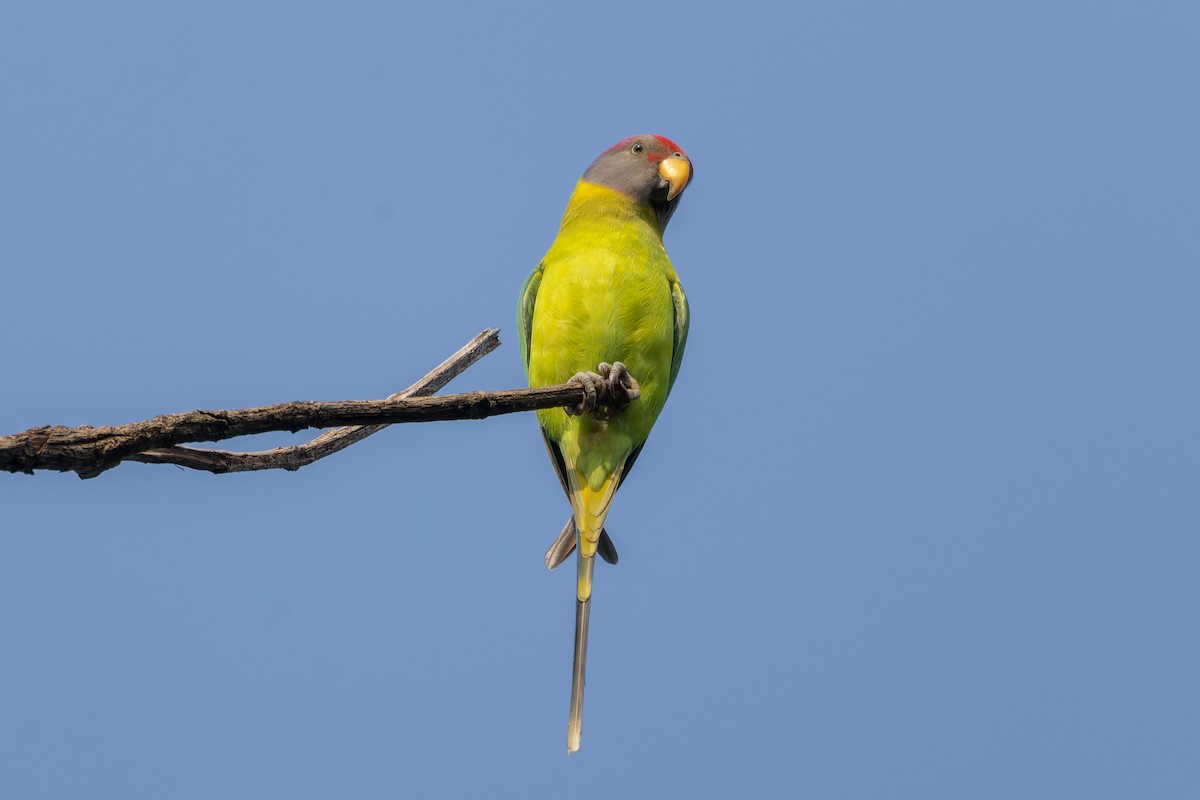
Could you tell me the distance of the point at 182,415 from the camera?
221cm

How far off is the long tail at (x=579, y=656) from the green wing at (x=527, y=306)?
35.8 inches

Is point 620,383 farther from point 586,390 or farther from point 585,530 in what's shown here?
point 585,530

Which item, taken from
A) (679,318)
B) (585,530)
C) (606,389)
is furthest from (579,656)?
(679,318)

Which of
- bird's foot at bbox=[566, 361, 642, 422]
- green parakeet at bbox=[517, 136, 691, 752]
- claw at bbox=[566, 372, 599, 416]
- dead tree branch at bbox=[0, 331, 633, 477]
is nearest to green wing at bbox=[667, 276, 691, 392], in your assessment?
green parakeet at bbox=[517, 136, 691, 752]

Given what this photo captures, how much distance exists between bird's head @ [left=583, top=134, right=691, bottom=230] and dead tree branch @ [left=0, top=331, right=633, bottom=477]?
70.6 inches

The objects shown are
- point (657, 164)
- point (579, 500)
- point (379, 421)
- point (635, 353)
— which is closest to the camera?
point (379, 421)

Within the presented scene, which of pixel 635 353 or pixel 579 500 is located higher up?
pixel 635 353

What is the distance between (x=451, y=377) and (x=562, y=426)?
488mm

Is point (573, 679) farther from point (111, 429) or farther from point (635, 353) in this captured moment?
point (111, 429)

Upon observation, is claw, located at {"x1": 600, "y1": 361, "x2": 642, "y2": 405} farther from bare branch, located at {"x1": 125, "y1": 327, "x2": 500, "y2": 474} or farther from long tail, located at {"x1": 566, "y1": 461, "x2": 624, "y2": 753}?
bare branch, located at {"x1": 125, "y1": 327, "x2": 500, "y2": 474}

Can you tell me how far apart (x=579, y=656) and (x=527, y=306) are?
4.78ft

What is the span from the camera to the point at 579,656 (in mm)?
3965

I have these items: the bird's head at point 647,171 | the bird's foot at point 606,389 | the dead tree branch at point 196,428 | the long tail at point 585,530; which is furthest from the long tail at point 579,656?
the bird's head at point 647,171

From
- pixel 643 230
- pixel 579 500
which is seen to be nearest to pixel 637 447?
pixel 579 500
